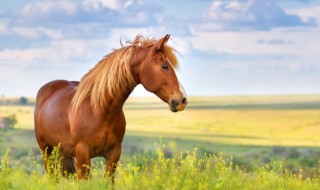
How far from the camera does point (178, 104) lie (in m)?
11.1

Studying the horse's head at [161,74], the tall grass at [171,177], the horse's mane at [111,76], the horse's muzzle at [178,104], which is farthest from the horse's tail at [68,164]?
the horse's muzzle at [178,104]

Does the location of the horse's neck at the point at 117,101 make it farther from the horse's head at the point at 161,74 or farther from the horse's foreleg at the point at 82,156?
the horse's foreleg at the point at 82,156

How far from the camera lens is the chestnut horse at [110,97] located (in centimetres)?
1132

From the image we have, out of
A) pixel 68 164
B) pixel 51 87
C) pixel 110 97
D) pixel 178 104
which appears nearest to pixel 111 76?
pixel 110 97

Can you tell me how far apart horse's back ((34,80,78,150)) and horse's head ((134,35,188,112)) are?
1857mm

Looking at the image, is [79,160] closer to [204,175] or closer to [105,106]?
[105,106]

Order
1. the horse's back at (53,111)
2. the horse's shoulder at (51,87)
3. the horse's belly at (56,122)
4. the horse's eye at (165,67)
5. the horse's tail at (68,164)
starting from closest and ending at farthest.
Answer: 1. the horse's eye at (165,67)
2. the horse's belly at (56,122)
3. the horse's back at (53,111)
4. the horse's tail at (68,164)
5. the horse's shoulder at (51,87)

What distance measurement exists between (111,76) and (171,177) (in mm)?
2425

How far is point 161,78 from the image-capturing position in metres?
11.3

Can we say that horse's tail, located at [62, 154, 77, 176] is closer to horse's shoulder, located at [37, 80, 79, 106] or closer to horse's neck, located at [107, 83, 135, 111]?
horse's shoulder, located at [37, 80, 79, 106]

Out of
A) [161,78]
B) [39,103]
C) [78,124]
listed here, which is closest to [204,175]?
[161,78]

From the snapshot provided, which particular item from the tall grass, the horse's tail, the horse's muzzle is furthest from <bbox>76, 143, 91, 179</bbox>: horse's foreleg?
the horse's muzzle

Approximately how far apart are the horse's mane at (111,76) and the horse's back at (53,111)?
0.47m

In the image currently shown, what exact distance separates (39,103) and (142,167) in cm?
374
